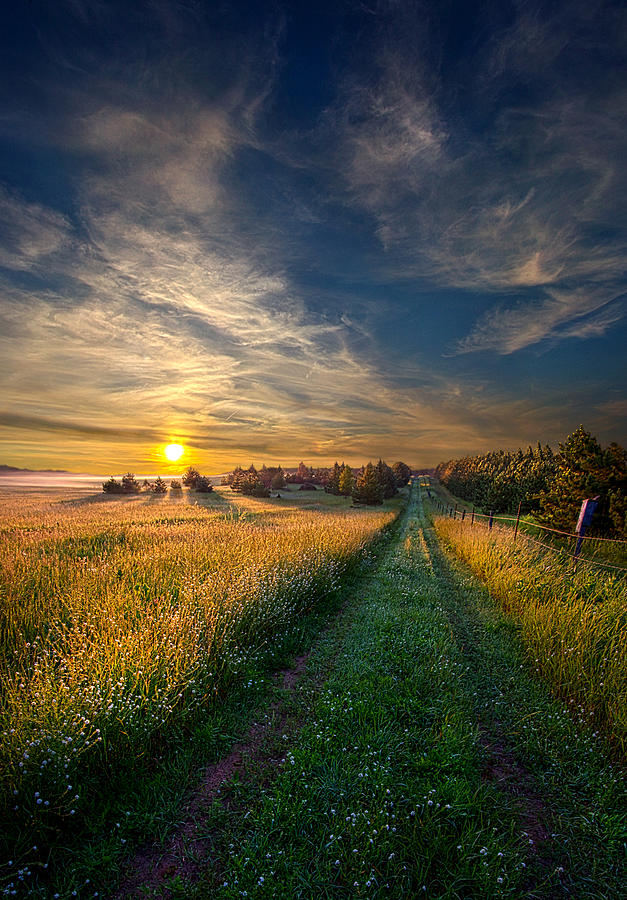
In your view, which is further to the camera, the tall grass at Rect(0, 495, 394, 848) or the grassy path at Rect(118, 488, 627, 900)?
the tall grass at Rect(0, 495, 394, 848)

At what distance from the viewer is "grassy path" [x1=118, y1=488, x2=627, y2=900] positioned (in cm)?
271

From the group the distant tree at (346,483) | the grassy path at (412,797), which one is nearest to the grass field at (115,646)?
the grassy path at (412,797)

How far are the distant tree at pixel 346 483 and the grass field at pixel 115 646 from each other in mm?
47646

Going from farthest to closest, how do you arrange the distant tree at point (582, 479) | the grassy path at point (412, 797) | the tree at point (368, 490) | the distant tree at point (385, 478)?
1. the distant tree at point (385, 478)
2. the tree at point (368, 490)
3. the distant tree at point (582, 479)
4. the grassy path at point (412, 797)

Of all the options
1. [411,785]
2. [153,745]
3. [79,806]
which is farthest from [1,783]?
[411,785]

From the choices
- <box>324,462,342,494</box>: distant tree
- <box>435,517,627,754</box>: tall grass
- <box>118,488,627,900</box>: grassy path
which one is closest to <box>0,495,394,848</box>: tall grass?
<box>118,488,627,900</box>: grassy path

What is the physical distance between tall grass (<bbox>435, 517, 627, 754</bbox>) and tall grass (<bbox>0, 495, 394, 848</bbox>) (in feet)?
15.3

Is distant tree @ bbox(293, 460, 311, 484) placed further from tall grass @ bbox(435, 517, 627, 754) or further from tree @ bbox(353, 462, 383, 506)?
tall grass @ bbox(435, 517, 627, 754)

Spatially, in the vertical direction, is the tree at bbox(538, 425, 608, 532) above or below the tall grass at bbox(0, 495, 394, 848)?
above

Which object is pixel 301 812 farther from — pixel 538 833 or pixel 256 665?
pixel 256 665

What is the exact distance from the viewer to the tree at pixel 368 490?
149 feet

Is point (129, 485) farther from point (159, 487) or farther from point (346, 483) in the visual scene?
point (346, 483)

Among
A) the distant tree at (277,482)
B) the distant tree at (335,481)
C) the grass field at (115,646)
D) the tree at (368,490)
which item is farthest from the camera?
the distant tree at (277,482)

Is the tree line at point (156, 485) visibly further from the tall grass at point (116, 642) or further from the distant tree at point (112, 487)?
the tall grass at point (116, 642)
